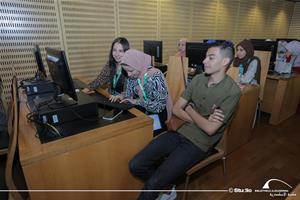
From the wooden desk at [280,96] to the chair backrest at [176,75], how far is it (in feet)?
6.13

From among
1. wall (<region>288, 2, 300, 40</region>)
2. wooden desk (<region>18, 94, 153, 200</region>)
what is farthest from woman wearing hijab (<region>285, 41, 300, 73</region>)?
wall (<region>288, 2, 300, 40</region>)

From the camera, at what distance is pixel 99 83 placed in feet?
7.07

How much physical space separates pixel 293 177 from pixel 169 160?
150 centimetres

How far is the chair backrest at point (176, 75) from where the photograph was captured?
2119 millimetres

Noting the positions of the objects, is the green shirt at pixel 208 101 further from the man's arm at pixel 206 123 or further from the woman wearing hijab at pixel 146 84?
the woman wearing hijab at pixel 146 84

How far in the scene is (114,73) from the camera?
224 centimetres

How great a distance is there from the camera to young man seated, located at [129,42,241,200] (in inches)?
54.9

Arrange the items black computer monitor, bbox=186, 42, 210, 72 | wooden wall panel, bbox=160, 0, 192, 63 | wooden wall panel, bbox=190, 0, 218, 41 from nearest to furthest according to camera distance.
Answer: black computer monitor, bbox=186, 42, 210, 72 → wooden wall panel, bbox=160, 0, 192, 63 → wooden wall panel, bbox=190, 0, 218, 41

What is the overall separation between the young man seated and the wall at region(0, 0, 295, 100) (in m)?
2.14

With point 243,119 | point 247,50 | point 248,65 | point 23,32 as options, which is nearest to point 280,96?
point 248,65

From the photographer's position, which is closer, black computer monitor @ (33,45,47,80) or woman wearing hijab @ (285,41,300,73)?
black computer monitor @ (33,45,47,80)

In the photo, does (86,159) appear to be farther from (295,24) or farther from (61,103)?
(295,24)

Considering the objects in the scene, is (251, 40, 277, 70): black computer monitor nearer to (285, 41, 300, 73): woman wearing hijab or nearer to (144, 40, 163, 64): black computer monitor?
(285, 41, 300, 73): woman wearing hijab

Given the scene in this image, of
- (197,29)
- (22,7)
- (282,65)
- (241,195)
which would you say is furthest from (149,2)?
(241,195)
